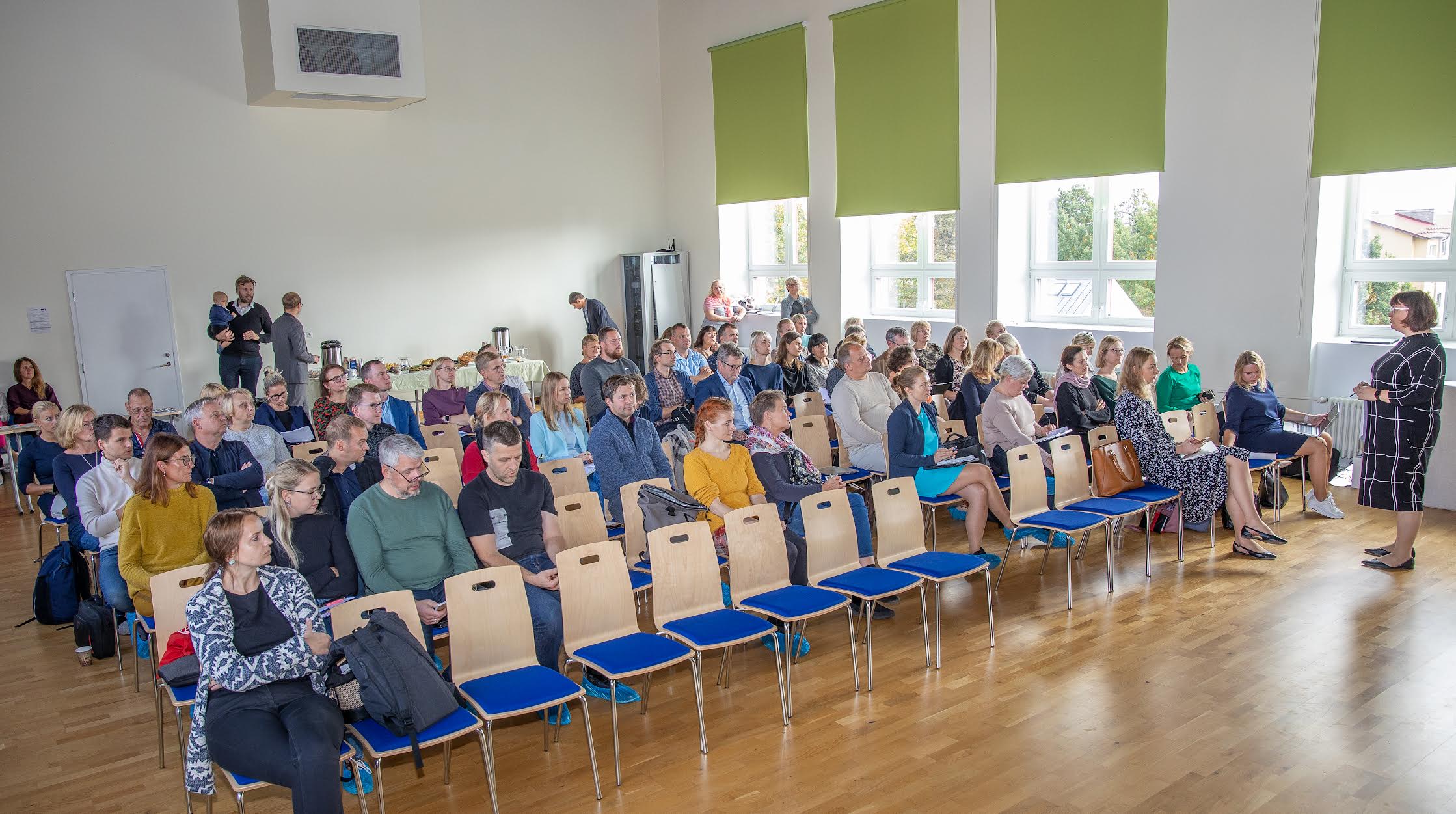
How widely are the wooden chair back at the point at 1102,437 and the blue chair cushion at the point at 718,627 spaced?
2.91m

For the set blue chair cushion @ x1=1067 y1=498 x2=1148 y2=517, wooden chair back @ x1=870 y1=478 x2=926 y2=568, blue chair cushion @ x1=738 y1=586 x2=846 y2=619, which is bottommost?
blue chair cushion @ x1=738 y1=586 x2=846 y2=619

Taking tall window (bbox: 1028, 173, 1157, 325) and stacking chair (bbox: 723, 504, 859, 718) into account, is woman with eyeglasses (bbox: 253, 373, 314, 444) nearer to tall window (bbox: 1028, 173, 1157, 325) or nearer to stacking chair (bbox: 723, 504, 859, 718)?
stacking chair (bbox: 723, 504, 859, 718)

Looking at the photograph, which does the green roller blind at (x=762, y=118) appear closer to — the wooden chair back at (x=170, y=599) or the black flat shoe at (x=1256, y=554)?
the black flat shoe at (x=1256, y=554)

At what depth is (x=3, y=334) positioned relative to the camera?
10.4 m

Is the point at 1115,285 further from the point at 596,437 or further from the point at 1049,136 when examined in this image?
the point at 596,437

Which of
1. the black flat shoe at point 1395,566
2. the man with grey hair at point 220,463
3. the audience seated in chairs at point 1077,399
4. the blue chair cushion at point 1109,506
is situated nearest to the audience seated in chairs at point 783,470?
the blue chair cushion at point 1109,506

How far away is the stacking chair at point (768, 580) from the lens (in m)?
4.43

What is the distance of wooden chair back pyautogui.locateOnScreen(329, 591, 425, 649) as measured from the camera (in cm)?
370

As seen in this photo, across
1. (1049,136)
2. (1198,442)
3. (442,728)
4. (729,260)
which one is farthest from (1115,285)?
(442,728)

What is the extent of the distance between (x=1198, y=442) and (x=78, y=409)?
676cm

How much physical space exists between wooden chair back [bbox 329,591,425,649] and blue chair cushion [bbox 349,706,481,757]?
312 millimetres

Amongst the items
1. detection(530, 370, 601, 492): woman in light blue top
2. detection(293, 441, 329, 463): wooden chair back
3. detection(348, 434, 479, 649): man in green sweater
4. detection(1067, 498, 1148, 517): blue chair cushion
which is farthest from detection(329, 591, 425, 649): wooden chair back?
detection(1067, 498, 1148, 517): blue chair cushion

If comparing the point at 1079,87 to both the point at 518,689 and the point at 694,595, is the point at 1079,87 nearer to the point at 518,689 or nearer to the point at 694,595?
the point at 694,595

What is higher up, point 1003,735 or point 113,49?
point 113,49
